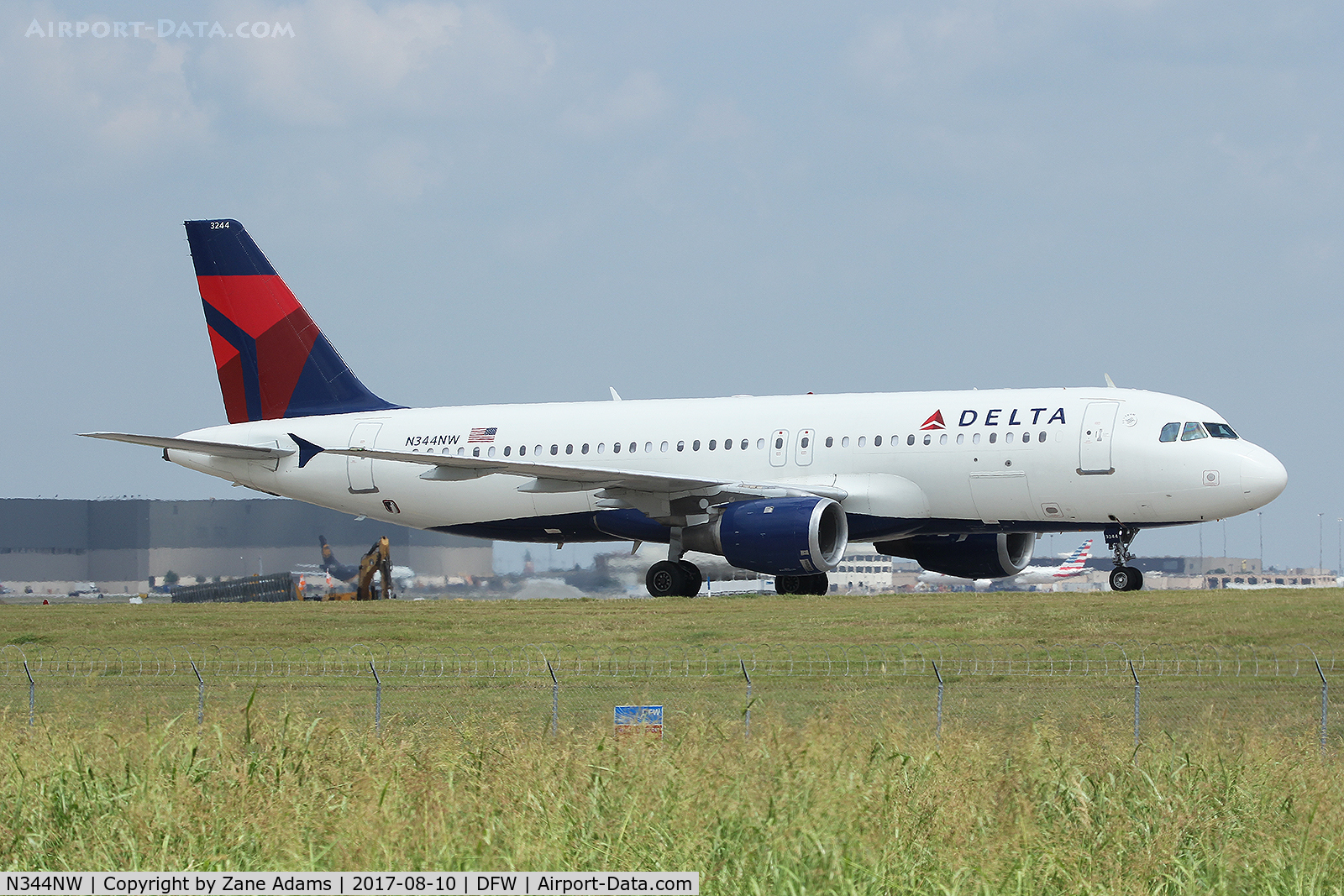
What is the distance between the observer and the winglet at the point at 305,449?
112 feet

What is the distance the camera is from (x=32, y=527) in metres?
59.2

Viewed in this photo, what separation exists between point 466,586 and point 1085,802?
3226cm

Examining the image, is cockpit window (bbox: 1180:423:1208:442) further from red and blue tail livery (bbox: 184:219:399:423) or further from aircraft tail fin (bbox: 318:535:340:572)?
aircraft tail fin (bbox: 318:535:340:572)

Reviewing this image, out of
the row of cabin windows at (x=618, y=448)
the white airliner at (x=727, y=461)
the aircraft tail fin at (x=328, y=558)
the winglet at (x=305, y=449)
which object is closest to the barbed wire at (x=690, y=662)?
the white airliner at (x=727, y=461)

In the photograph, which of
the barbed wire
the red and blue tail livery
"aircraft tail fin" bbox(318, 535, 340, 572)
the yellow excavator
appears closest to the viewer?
the barbed wire

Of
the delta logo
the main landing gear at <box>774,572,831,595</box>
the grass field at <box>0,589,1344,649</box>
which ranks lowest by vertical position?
the grass field at <box>0,589,1344,649</box>

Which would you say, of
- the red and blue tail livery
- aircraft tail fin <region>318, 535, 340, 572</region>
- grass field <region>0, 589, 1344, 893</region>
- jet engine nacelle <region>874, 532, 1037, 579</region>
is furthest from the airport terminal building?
grass field <region>0, 589, 1344, 893</region>

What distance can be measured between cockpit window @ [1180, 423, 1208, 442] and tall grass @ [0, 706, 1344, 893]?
16.3 metres

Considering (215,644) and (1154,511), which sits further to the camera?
(1154,511)

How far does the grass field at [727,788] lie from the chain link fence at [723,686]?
11cm

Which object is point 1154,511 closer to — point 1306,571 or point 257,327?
point 257,327

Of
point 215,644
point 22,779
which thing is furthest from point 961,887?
point 215,644

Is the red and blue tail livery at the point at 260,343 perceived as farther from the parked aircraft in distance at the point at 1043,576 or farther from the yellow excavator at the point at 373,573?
the parked aircraft in distance at the point at 1043,576

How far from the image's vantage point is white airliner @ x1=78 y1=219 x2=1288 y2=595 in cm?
2845
